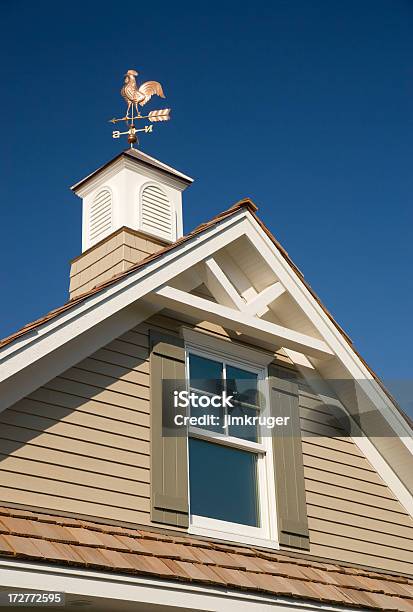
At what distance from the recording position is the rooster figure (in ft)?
32.8

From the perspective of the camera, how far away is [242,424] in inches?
304

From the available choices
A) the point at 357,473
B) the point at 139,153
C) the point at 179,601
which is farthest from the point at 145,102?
the point at 179,601

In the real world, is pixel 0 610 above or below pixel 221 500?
below

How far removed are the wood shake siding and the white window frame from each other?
27 centimetres

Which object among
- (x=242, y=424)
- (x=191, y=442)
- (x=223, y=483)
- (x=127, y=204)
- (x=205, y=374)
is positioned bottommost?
(x=223, y=483)

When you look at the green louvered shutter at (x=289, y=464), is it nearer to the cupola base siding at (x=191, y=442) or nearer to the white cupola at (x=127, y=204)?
the cupola base siding at (x=191, y=442)

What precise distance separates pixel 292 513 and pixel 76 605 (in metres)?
2.53

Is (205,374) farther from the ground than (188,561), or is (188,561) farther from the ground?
(205,374)

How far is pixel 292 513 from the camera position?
754 cm

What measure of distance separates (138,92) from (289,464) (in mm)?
4703

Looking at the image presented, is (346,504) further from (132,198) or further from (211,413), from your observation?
(132,198)

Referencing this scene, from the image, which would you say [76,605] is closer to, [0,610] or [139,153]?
[0,610]

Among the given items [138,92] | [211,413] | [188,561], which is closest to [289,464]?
[211,413]

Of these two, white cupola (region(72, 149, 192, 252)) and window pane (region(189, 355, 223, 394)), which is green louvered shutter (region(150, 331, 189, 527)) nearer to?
window pane (region(189, 355, 223, 394))
